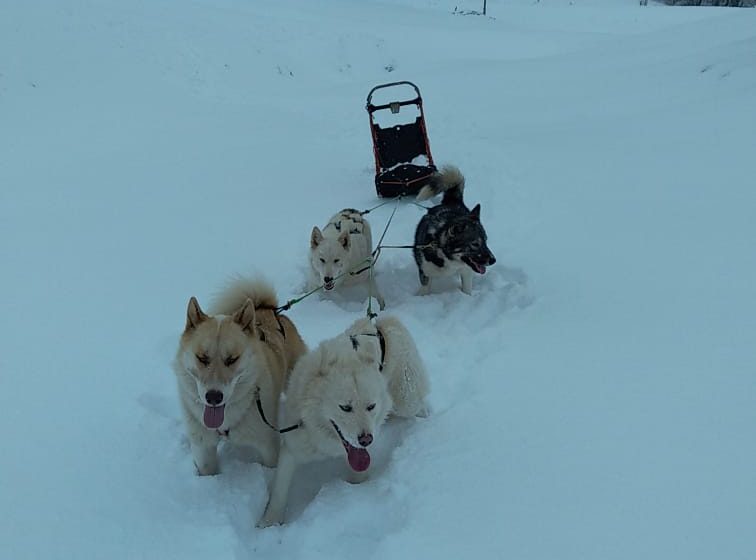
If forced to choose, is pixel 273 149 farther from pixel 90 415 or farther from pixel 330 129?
pixel 90 415

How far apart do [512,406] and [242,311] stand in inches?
54.5

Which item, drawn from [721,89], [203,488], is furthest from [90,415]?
[721,89]

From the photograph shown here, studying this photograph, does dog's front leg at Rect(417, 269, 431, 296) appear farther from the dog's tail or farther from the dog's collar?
the dog's collar

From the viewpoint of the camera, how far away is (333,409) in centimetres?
225

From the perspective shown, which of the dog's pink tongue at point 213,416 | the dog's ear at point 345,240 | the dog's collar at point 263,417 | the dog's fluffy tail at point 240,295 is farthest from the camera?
the dog's ear at point 345,240

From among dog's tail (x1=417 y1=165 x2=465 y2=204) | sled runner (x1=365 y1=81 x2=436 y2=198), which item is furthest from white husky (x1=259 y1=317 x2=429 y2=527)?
sled runner (x1=365 y1=81 x2=436 y2=198)

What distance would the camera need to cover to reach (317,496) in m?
2.43

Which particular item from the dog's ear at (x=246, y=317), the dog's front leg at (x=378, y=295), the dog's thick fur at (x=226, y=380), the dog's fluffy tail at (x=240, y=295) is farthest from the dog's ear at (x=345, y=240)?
the dog's ear at (x=246, y=317)

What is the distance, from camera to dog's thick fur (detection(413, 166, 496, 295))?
4.12 meters

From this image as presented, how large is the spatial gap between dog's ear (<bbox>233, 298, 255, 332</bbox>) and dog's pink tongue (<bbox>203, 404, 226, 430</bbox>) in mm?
348

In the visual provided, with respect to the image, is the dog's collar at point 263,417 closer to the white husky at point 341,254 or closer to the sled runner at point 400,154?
the white husky at point 341,254

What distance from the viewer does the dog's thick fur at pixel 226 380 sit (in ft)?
7.23

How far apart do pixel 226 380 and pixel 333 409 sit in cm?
44

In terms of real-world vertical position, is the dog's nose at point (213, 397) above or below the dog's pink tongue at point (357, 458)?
above
